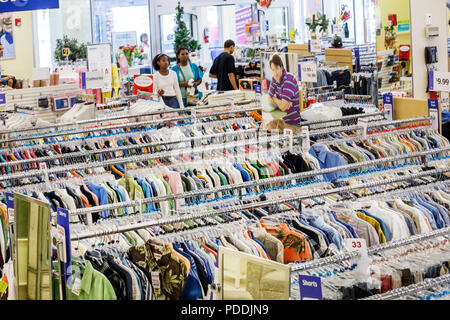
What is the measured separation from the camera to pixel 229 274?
8.41 ft

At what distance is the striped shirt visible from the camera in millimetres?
5707

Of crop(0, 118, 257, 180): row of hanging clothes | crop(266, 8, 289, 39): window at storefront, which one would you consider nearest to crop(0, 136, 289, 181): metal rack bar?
crop(0, 118, 257, 180): row of hanging clothes

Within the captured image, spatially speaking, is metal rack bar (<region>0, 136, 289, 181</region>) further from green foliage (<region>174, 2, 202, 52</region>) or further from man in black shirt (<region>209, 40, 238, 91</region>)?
green foliage (<region>174, 2, 202, 52</region>)

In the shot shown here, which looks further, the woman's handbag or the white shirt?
the woman's handbag

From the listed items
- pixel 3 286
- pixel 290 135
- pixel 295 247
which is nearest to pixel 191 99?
pixel 290 135

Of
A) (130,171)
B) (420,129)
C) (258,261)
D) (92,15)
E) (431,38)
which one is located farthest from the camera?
(92,15)

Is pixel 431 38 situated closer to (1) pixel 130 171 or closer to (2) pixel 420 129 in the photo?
(2) pixel 420 129

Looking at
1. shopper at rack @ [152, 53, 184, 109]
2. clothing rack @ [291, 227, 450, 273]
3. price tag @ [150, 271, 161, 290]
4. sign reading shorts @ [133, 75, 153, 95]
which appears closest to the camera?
clothing rack @ [291, 227, 450, 273]

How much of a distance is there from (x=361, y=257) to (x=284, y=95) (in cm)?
308

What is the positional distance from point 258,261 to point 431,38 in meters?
6.37

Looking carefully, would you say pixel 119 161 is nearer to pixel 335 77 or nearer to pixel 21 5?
pixel 21 5

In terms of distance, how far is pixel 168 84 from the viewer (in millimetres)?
8570

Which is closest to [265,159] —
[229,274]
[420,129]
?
[420,129]

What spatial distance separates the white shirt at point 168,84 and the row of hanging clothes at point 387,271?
572cm
